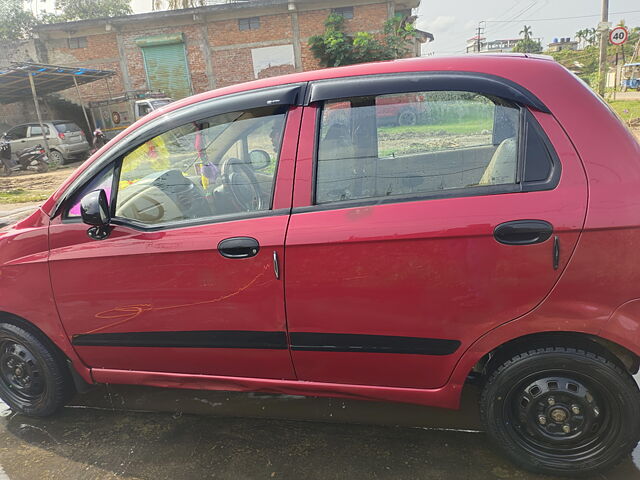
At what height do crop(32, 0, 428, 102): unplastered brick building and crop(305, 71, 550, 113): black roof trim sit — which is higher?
crop(32, 0, 428, 102): unplastered brick building

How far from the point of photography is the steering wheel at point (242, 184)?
2.12m

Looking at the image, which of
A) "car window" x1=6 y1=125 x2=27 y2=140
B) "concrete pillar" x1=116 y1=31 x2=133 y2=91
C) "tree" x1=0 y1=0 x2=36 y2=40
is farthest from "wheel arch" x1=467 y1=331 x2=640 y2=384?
"tree" x1=0 y1=0 x2=36 y2=40

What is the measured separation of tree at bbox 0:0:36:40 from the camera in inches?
1024

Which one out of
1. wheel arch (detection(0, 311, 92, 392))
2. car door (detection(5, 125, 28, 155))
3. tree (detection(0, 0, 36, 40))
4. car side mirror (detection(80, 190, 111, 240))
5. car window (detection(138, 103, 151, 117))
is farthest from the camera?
tree (detection(0, 0, 36, 40))

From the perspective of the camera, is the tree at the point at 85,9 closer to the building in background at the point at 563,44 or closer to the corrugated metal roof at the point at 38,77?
the corrugated metal roof at the point at 38,77

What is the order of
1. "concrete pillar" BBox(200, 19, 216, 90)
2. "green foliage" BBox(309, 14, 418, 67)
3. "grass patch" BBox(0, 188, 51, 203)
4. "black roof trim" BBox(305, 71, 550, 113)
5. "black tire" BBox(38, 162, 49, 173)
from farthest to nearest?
"concrete pillar" BBox(200, 19, 216, 90) < "green foliage" BBox(309, 14, 418, 67) < "black tire" BBox(38, 162, 49, 173) < "grass patch" BBox(0, 188, 51, 203) < "black roof trim" BBox(305, 71, 550, 113)

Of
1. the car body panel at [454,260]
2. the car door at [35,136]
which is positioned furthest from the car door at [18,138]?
the car body panel at [454,260]

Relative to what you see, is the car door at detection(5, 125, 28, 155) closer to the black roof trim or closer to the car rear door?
the car rear door

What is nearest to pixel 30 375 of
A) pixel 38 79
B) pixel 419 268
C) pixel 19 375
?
pixel 19 375

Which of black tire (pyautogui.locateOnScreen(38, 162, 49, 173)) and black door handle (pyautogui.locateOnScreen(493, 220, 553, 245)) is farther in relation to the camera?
black tire (pyautogui.locateOnScreen(38, 162, 49, 173))

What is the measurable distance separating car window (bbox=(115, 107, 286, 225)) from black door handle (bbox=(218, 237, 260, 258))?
0.16 metres

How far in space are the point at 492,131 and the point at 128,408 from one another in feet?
8.45

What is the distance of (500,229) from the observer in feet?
5.78

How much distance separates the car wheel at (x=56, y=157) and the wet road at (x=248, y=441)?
→ 15.1 m
